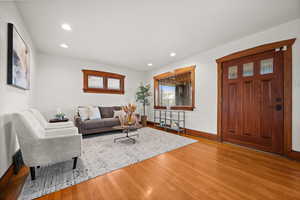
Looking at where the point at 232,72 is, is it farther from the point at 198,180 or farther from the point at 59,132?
the point at 59,132

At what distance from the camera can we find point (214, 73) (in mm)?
3184

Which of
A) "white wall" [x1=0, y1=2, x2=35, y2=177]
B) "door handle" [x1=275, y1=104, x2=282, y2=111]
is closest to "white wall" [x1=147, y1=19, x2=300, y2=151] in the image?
"door handle" [x1=275, y1=104, x2=282, y2=111]

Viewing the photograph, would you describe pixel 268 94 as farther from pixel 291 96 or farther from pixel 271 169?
pixel 271 169

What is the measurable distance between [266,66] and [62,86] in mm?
5568

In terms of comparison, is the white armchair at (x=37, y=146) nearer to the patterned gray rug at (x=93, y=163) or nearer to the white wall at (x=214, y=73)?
the patterned gray rug at (x=93, y=163)

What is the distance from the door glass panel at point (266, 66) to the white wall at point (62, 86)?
15.5 feet

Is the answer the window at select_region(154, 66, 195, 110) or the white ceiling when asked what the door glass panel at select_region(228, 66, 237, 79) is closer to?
the white ceiling

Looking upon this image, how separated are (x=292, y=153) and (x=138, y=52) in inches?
161

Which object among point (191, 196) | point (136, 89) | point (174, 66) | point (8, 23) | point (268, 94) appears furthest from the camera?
point (136, 89)

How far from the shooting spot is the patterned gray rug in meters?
1.37

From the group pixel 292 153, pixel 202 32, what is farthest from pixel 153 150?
pixel 202 32

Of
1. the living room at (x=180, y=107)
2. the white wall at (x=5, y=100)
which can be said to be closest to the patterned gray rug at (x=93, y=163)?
the living room at (x=180, y=107)

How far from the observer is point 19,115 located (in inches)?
56.5

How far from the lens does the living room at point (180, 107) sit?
1.43m
